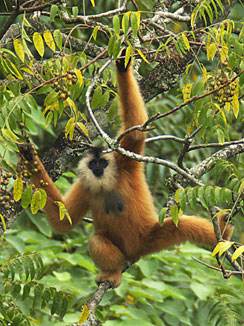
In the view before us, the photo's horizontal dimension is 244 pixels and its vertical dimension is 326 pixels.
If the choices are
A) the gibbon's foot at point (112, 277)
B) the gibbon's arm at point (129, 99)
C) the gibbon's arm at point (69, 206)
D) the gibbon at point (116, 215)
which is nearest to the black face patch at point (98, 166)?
the gibbon at point (116, 215)

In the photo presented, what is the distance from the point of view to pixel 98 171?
5.89m

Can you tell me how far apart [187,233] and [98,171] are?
130 cm

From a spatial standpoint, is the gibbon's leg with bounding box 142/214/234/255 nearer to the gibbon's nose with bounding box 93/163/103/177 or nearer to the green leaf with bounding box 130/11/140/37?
the gibbon's nose with bounding box 93/163/103/177

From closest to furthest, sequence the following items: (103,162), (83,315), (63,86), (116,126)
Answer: (63,86) → (83,315) → (116,126) → (103,162)

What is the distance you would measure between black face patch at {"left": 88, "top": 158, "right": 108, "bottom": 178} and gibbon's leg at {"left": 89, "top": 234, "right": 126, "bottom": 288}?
32.1 inches

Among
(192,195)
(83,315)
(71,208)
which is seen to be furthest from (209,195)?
(71,208)

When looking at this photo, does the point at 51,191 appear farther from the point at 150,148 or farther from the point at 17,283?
the point at 150,148

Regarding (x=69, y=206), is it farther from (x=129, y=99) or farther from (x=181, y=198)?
(x=181, y=198)

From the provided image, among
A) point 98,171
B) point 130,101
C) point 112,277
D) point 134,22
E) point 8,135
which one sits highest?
point 134,22

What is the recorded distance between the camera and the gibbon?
5.83 meters

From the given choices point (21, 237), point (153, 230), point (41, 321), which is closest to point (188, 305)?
Answer: point (153, 230)

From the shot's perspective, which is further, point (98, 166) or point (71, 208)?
point (71, 208)

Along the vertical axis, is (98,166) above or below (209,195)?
below

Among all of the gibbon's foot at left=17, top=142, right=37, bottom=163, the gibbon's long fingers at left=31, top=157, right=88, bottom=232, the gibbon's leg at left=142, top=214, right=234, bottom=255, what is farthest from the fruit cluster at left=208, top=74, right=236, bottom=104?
the gibbon's long fingers at left=31, top=157, right=88, bottom=232
